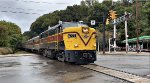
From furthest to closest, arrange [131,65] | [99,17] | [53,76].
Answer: [99,17], [131,65], [53,76]

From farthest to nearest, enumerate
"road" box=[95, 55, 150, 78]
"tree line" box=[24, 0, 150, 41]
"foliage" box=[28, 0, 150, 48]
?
"tree line" box=[24, 0, 150, 41]
"foliage" box=[28, 0, 150, 48]
"road" box=[95, 55, 150, 78]

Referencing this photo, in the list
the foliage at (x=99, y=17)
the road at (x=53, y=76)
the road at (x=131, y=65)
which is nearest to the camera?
the road at (x=53, y=76)

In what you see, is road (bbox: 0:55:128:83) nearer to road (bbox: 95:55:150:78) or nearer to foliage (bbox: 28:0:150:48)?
road (bbox: 95:55:150:78)

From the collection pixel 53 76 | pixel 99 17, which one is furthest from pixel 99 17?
pixel 53 76

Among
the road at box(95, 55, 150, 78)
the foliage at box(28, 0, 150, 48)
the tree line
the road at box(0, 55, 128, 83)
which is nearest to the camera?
the road at box(0, 55, 128, 83)

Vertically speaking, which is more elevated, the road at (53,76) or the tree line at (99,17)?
the tree line at (99,17)

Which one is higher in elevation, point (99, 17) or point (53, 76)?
point (99, 17)

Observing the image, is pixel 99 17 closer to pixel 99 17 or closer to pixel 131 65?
pixel 99 17

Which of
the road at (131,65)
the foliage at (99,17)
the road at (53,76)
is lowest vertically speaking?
the road at (53,76)

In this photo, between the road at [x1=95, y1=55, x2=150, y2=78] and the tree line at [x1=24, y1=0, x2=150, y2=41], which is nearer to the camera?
the road at [x1=95, y1=55, x2=150, y2=78]

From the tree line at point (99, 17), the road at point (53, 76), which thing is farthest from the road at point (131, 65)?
the tree line at point (99, 17)

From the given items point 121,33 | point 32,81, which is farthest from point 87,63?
point 121,33

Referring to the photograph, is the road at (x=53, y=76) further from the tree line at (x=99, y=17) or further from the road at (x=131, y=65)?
the tree line at (x=99, y=17)

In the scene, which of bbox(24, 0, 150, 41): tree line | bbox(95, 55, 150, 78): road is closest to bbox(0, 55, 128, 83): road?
bbox(95, 55, 150, 78): road
